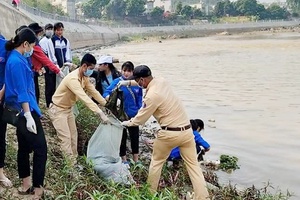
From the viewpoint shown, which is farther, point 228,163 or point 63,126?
point 228,163

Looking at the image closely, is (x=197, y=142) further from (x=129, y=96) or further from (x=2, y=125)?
(x=2, y=125)

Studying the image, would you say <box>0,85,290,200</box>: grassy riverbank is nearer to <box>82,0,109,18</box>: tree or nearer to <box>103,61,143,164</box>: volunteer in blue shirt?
<box>103,61,143,164</box>: volunteer in blue shirt

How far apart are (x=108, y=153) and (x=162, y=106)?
0.90m

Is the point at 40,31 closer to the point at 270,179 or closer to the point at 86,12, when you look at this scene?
the point at 270,179

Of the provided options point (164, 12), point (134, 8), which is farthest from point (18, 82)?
point (164, 12)

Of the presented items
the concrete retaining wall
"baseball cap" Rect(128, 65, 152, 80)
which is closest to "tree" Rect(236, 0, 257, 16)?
the concrete retaining wall

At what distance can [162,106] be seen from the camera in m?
5.31

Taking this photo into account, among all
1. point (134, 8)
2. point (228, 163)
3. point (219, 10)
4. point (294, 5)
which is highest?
point (294, 5)

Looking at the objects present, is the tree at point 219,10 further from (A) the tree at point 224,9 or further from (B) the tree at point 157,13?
(B) the tree at point 157,13

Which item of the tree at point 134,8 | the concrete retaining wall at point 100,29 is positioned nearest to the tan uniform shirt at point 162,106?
the concrete retaining wall at point 100,29

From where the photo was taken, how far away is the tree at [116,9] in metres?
99.2

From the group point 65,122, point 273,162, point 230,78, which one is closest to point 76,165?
point 65,122

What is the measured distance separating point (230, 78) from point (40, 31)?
1529 centimetres

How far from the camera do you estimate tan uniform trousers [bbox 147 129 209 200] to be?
17.7 feet
